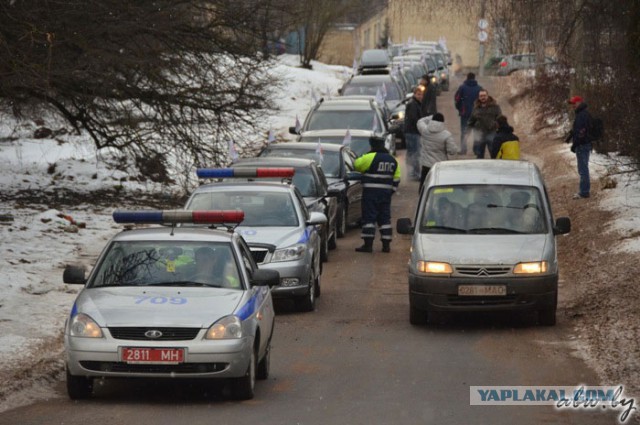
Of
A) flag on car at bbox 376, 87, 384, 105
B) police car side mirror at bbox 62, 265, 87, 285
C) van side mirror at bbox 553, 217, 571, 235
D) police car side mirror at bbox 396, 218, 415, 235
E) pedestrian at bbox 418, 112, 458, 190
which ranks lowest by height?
flag on car at bbox 376, 87, 384, 105

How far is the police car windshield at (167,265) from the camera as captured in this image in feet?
37.1

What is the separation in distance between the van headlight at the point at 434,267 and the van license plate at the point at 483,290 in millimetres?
250

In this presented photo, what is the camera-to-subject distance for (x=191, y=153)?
25656 millimetres

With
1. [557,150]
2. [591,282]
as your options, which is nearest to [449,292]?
[591,282]

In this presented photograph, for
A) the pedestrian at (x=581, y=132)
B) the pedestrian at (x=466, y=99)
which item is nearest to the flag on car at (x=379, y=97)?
the pedestrian at (x=466, y=99)

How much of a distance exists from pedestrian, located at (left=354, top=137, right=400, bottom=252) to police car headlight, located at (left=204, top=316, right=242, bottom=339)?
1046cm

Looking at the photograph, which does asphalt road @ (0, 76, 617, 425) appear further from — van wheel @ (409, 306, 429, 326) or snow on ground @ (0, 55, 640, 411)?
snow on ground @ (0, 55, 640, 411)

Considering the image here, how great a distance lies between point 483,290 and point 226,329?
4.54 metres

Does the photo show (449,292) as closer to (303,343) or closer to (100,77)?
(303,343)

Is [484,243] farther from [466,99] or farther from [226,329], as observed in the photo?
[466,99]

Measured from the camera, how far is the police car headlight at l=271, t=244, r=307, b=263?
1571cm

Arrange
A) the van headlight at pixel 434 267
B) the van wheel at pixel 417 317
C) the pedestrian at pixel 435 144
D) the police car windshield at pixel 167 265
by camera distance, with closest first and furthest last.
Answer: the police car windshield at pixel 167 265
the van headlight at pixel 434 267
the van wheel at pixel 417 317
the pedestrian at pixel 435 144

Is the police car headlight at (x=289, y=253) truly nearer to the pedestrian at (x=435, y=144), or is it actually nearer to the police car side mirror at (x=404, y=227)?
the police car side mirror at (x=404, y=227)

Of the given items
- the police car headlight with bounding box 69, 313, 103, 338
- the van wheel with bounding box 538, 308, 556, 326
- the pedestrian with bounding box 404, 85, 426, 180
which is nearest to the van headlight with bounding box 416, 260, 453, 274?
the van wheel with bounding box 538, 308, 556, 326
